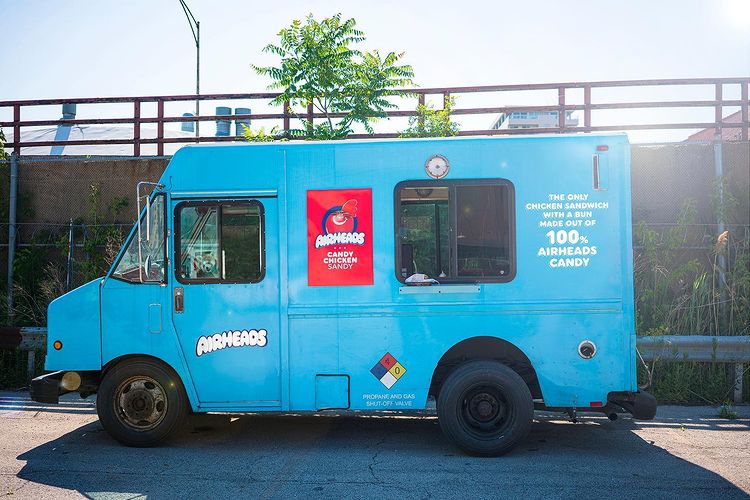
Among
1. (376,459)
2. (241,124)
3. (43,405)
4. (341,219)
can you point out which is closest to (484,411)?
(376,459)

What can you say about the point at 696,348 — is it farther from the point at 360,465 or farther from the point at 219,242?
the point at 219,242

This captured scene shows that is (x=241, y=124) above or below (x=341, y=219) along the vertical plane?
above

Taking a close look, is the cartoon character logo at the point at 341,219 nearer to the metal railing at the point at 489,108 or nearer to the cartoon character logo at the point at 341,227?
the cartoon character logo at the point at 341,227

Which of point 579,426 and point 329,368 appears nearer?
point 329,368

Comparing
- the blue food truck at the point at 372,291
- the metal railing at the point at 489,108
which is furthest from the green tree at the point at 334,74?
the blue food truck at the point at 372,291

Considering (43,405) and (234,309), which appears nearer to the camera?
(234,309)

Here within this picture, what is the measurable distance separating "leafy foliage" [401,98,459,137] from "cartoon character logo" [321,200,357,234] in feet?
16.8

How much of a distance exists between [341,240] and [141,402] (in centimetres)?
254

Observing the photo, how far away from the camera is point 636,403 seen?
6.11 m

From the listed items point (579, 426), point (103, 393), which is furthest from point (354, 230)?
point (579, 426)

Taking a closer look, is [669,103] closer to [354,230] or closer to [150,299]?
[354,230]

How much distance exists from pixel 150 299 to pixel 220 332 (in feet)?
2.53

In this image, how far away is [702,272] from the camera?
10000 millimetres

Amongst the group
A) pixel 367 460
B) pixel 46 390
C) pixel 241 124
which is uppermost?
pixel 241 124
